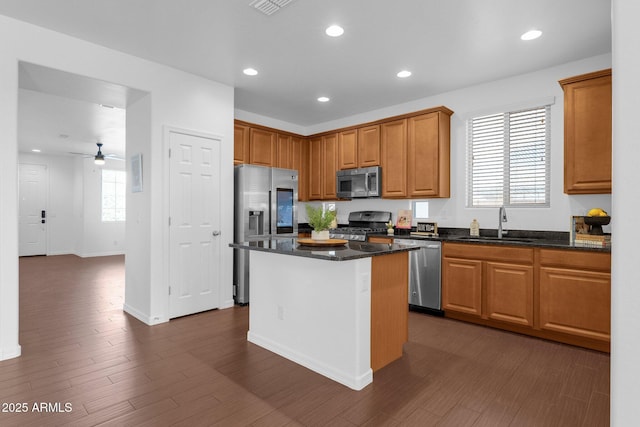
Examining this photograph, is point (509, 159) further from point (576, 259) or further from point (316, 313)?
point (316, 313)

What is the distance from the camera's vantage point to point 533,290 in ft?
11.1

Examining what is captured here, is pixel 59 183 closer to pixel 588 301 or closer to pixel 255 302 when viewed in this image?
pixel 255 302

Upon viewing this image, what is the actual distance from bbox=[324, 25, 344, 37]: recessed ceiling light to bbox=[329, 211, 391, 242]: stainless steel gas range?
2.57 meters

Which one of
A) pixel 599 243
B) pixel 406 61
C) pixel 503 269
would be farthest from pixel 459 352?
pixel 406 61

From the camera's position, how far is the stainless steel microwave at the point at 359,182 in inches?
200

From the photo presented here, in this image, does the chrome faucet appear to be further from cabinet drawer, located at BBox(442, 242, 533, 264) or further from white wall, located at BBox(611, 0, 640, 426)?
white wall, located at BBox(611, 0, 640, 426)

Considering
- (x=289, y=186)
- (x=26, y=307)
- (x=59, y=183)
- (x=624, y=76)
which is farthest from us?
(x=59, y=183)

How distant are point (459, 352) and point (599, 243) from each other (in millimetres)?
1626

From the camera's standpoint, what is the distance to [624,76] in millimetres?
460

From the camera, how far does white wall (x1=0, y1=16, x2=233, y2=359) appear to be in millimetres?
2859

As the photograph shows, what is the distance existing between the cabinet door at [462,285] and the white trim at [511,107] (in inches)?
75.2

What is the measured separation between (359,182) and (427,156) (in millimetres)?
1138

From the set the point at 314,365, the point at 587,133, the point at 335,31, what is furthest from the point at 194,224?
the point at 587,133

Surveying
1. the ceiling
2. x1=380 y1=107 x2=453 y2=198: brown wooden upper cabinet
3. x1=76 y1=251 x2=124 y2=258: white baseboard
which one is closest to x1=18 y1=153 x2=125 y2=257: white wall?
x1=76 y1=251 x2=124 y2=258: white baseboard
